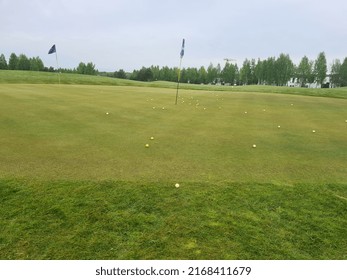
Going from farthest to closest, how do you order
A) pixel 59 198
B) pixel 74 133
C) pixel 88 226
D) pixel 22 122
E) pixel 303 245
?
pixel 22 122, pixel 74 133, pixel 59 198, pixel 88 226, pixel 303 245

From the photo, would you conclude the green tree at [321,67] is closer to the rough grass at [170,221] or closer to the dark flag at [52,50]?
the dark flag at [52,50]

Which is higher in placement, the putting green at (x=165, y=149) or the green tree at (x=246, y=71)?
the green tree at (x=246, y=71)

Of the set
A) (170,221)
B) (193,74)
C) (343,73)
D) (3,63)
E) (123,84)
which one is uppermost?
(3,63)

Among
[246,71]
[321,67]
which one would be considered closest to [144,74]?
[246,71]

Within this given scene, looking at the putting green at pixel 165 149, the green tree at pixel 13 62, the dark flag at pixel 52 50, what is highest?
the green tree at pixel 13 62

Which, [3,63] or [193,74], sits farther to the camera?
[193,74]

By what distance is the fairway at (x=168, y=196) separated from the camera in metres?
3.97

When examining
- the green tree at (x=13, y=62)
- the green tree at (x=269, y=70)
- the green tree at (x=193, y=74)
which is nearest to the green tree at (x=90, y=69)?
the green tree at (x=13, y=62)

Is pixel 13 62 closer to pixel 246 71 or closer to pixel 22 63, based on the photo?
pixel 22 63

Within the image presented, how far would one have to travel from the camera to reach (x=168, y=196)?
17.4 feet

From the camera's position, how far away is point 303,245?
4062 mm

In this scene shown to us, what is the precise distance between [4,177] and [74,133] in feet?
12.9
